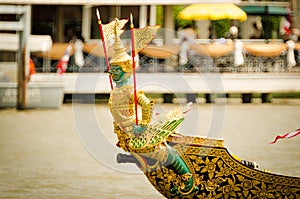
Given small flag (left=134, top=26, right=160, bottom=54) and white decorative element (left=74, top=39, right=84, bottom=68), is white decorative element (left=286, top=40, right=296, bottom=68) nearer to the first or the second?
white decorative element (left=74, top=39, right=84, bottom=68)

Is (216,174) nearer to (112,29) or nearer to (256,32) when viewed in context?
(112,29)

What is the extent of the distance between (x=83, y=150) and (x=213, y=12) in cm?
Answer: 682

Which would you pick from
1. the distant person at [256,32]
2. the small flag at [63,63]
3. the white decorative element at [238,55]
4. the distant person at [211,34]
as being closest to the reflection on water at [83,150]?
the small flag at [63,63]

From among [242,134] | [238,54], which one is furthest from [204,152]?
[238,54]

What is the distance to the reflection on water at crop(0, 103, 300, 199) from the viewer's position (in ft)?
24.4

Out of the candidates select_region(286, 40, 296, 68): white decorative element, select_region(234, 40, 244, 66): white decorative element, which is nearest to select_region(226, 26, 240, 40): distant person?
select_region(234, 40, 244, 66): white decorative element

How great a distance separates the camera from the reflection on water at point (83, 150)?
7.44 metres

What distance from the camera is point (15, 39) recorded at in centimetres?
1480

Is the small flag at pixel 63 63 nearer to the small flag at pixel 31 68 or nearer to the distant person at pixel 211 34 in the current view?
the small flag at pixel 31 68

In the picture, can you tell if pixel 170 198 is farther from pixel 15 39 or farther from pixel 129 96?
pixel 15 39

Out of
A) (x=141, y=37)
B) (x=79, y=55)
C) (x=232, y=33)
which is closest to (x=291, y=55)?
(x=232, y=33)

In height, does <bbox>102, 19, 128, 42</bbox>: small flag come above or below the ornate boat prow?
above

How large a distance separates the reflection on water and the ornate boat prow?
2.10 ft

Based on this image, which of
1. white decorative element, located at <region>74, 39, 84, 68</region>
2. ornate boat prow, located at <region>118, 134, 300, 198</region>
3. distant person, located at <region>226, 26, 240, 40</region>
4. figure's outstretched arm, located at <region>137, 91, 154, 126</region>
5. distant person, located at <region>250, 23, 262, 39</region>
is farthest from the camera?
distant person, located at <region>250, 23, 262, 39</region>
